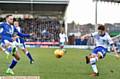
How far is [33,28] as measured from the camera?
55.3m

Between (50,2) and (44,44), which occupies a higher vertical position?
(50,2)

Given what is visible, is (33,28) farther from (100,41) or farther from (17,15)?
(100,41)

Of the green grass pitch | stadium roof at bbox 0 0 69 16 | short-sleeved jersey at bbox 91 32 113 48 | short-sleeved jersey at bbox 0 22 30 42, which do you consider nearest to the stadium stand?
stadium roof at bbox 0 0 69 16

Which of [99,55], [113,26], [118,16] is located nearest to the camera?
[99,55]

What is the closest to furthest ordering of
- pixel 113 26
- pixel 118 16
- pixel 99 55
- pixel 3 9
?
pixel 99 55
pixel 113 26
pixel 118 16
pixel 3 9

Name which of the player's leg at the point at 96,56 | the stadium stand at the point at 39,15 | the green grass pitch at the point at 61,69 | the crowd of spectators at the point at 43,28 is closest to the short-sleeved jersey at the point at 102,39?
the player's leg at the point at 96,56

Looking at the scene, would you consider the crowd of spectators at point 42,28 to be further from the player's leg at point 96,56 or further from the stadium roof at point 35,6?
the player's leg at point 96,56

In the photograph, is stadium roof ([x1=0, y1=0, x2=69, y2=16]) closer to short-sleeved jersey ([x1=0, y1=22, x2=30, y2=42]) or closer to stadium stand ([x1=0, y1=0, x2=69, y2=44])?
stadium stand ([x1=0, y1=0, x2=69, y2=44])

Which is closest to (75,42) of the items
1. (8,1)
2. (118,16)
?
(118,16)

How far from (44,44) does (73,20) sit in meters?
6.91

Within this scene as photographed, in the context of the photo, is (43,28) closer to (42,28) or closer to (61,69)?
(42,28)

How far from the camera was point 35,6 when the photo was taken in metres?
59.7

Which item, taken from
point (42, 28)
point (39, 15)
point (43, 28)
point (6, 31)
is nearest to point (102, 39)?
point (6, 31)

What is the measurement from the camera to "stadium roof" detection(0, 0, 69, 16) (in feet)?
185
